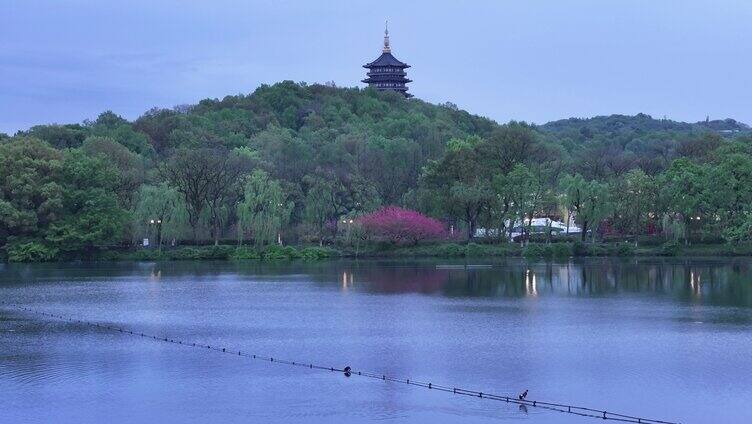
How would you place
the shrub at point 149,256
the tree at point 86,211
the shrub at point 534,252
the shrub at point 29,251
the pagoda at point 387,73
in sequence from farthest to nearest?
the pagoda at point 387,73
the shrub at point 149,256
the shrub at point 534,252
the tree at point 86,211
the shrub at point 29,251

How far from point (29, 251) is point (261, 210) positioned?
11099 millimetres

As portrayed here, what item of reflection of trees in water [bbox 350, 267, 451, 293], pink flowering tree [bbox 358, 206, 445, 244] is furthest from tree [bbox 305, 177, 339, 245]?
reflection of trees in water [bbox 350, 267, 451, 293]

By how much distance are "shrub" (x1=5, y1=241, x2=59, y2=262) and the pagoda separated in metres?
67.1

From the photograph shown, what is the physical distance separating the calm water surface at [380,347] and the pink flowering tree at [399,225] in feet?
42.0

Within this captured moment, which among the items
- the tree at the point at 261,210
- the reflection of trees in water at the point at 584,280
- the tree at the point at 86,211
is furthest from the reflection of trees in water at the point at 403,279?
the tree at the point at 86,211

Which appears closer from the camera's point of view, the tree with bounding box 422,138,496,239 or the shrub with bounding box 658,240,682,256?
the shrub with bounding box 658,240,682,256

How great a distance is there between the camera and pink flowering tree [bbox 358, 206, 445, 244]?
191 ft

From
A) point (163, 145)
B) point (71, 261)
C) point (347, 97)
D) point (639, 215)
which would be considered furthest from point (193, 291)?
point (347, 97)

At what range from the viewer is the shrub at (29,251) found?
5538 centimetres

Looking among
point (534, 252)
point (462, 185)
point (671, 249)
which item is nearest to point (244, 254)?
point (462, 185)

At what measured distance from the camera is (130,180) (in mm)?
61594

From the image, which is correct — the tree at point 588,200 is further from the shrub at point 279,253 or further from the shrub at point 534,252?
the shrub at point 279,253

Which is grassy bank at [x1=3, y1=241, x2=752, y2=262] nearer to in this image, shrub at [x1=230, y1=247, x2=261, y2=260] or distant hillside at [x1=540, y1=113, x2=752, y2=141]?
shrub at [x1=230, y1=247, x2=261, y2=260]

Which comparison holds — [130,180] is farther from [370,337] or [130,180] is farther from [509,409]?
[509,409]
